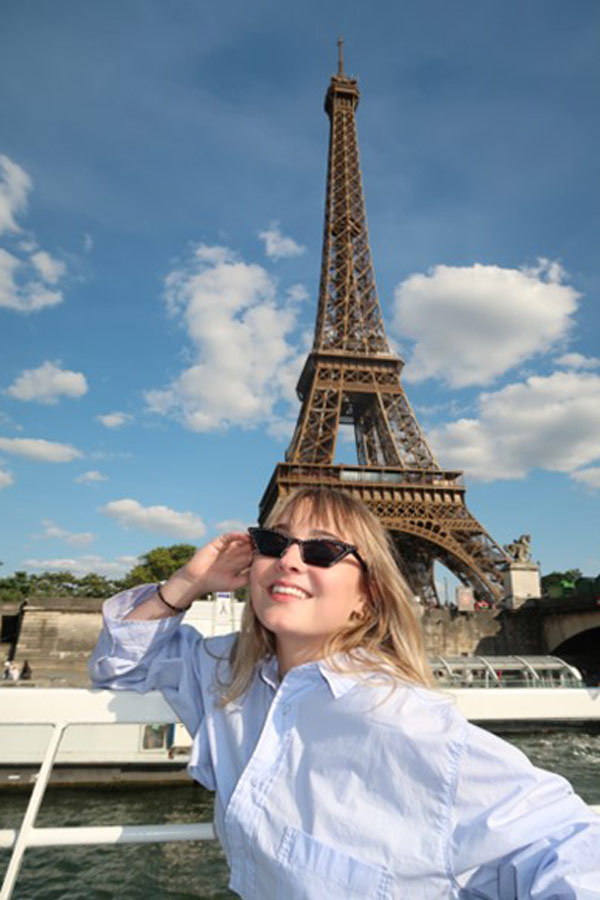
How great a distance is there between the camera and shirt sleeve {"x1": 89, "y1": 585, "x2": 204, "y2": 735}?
6.72 ft

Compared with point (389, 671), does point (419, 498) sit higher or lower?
higher

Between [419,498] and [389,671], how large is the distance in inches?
1284

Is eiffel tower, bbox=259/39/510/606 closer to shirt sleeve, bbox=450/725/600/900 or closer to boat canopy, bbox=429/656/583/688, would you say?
boat canopy, bbox=429/656/583/688

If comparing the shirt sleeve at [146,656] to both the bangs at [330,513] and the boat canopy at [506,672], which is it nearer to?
the bangs at [330,513]

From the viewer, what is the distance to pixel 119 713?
1748 millimetres

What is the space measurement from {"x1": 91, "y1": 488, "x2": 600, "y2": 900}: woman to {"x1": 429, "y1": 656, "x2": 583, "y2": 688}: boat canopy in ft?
60.6

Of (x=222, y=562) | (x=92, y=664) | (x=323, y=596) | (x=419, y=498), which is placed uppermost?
(x=419, y=498)

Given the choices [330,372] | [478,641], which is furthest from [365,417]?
[478,641]

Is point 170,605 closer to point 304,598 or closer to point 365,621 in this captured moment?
point 304,598

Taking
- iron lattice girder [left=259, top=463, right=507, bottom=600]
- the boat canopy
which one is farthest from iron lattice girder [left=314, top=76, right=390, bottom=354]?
the boat canopy

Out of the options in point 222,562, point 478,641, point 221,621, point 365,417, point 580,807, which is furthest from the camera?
point 365,417

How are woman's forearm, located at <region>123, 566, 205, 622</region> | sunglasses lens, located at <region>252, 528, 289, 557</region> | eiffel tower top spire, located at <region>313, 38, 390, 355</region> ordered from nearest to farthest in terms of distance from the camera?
sunglasses lens, located at <region>252, 528, 289, 557</region>, woman's forearm, located at <region>123, 566, 205, 622</region>, eiffel tower top spire, located at <region>313, 38, 390, 355</region>

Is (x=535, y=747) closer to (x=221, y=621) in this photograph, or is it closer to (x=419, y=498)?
(x=221, y=621)

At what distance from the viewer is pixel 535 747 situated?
52.7 ft
